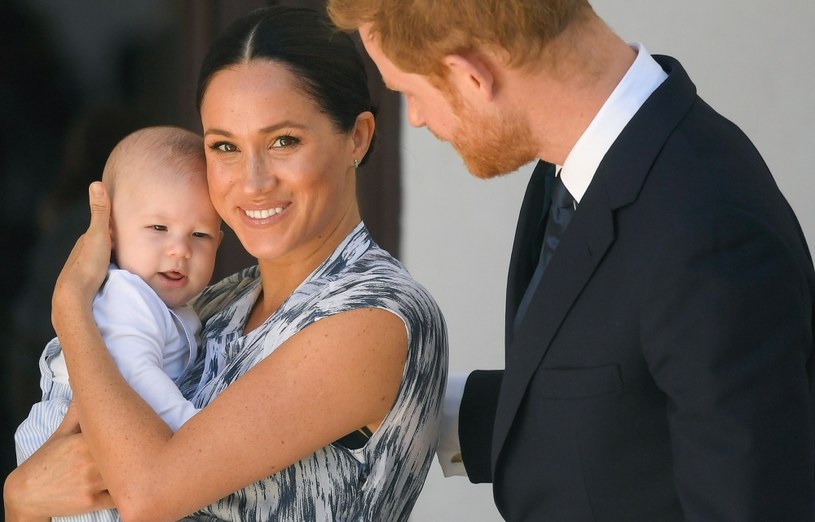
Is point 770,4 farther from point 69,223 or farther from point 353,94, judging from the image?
point 69,223

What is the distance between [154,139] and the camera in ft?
7.77

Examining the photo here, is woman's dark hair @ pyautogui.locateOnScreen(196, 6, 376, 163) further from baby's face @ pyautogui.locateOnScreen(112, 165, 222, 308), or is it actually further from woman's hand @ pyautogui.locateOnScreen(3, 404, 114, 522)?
woman's hand @ pyautogui.locateOnScreen(3, 404, 114, 522)

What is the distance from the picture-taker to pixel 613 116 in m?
1.59

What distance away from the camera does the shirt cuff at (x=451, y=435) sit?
2.21 meters

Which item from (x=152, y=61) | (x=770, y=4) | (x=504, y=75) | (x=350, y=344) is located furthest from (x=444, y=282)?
(x=504, y=75)

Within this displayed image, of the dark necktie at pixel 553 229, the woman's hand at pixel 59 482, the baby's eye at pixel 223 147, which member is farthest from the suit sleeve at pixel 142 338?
the dark necktie at pixel 553 229

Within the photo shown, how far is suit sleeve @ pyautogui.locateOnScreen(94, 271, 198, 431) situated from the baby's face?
6 cm

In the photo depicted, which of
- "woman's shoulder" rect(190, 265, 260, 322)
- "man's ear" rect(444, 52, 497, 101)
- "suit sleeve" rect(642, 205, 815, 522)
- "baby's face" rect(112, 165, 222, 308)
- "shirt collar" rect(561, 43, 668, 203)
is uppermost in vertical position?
"baby's face" rect(112, 165, 222, 308)

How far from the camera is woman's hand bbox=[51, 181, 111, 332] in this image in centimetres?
212

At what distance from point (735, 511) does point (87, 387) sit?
1136 mm

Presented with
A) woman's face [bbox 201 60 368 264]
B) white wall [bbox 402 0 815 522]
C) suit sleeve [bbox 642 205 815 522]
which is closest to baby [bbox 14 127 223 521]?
woman's face [bbox 201 60 368 264]

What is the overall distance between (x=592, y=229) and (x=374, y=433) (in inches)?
24.5

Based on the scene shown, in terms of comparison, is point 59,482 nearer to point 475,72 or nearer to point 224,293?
point 224,293

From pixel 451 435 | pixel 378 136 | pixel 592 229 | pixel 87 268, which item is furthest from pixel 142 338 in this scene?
pixel 378 136
